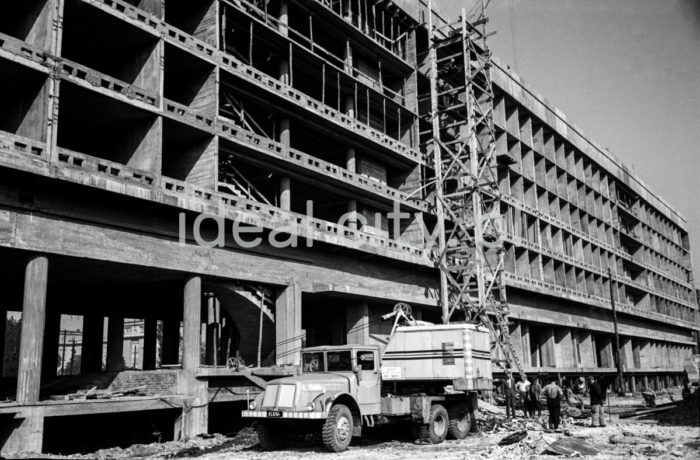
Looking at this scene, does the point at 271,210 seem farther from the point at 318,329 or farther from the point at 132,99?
Result: the point at 318,329

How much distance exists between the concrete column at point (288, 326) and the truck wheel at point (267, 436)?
9.43 meters

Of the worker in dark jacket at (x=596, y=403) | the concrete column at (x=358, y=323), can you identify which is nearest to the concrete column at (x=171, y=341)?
the concrete column at (x=358, y=323)

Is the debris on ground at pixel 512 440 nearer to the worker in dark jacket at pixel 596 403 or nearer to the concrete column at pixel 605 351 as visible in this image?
the worker in dark jacket at pixel 596 403

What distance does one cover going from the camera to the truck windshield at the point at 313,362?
1845 centimetres

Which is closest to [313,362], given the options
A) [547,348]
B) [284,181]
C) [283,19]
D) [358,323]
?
[284,181]

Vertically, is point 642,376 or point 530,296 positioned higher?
point 530,296

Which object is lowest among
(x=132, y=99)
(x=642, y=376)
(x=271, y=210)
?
(x=642, y=376)

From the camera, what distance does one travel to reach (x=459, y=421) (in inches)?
811

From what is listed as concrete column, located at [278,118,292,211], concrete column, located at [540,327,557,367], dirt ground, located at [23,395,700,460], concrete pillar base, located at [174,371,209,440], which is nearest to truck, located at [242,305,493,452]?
dirt ground, located at [23,395,700,460]

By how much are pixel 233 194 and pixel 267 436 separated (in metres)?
15.5

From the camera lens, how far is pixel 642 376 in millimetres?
Result: 71312

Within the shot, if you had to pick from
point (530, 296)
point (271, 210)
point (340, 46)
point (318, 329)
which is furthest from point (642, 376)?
point (271, 210)

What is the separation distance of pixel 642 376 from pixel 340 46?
5444 centimetres

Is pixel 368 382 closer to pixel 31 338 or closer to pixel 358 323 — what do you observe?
pixel 31 338
